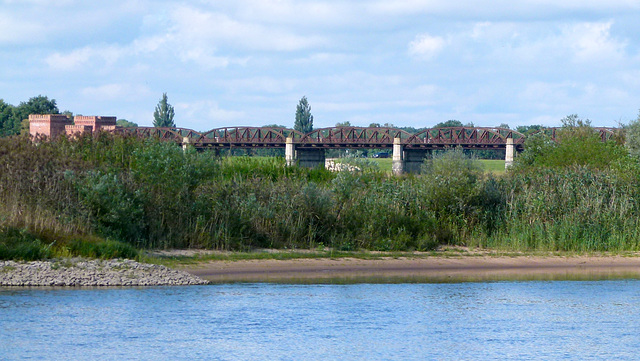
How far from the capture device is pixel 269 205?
81.7 ft

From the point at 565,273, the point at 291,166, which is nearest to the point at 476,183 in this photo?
the point at 565,273

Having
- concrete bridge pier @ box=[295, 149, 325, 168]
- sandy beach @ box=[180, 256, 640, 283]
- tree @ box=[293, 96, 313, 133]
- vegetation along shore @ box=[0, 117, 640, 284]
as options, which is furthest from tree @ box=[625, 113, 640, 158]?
tree @ box=[293, 96, 313, 133]

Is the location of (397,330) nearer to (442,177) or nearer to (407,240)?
(407,240)

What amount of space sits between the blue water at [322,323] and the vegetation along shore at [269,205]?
394 centimetres

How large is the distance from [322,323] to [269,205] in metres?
9.22

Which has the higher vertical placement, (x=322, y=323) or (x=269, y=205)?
(x=269, y=205)

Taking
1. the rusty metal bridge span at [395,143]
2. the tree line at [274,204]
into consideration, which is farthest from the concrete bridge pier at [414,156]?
the tree line at [274,204]

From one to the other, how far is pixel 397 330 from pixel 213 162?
40.0 feet

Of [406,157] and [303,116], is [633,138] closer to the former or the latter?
[406,157]

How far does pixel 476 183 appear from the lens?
27.2 meters

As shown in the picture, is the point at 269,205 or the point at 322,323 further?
the point at 269,205

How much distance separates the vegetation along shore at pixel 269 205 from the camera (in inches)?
856

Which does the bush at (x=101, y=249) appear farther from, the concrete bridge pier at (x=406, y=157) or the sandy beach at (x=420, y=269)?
the concrete bridge pier at (x=406, y=157)

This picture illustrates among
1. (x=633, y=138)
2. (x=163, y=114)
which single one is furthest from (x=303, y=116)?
(x=633, y=138)
